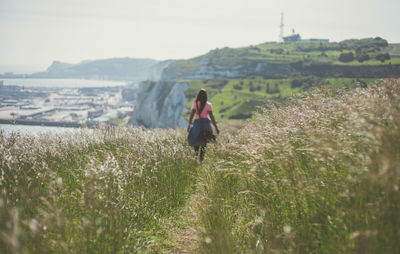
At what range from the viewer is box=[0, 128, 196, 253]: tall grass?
8.54 feet

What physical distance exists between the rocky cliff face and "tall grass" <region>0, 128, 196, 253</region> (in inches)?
4057

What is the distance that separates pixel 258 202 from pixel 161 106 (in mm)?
126782

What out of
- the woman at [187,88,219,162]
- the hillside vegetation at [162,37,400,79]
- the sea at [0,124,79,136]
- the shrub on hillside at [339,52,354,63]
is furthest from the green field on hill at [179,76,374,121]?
the woman at [187,88,219,162]

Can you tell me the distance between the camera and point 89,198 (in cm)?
261

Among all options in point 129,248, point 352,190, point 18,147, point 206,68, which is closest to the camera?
point 352,190

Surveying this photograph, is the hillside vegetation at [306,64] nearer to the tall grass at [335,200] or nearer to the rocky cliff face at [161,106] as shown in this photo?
the rocky cliff face at [161,106]

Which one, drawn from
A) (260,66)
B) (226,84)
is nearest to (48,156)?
(226,84)

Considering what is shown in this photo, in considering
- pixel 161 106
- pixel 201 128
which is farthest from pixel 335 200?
pixel 161 106

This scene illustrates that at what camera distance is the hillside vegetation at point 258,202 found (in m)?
2.07

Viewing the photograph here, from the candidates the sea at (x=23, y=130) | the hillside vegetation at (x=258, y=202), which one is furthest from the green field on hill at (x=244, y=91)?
the hillside vegetation at (x=258, y=202)

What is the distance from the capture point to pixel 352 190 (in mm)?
2238

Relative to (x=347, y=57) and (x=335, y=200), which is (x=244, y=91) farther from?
(x=335, y=200)

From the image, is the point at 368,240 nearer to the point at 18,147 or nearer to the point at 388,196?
the point at 388,196

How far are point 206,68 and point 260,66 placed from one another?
42.2 metres
